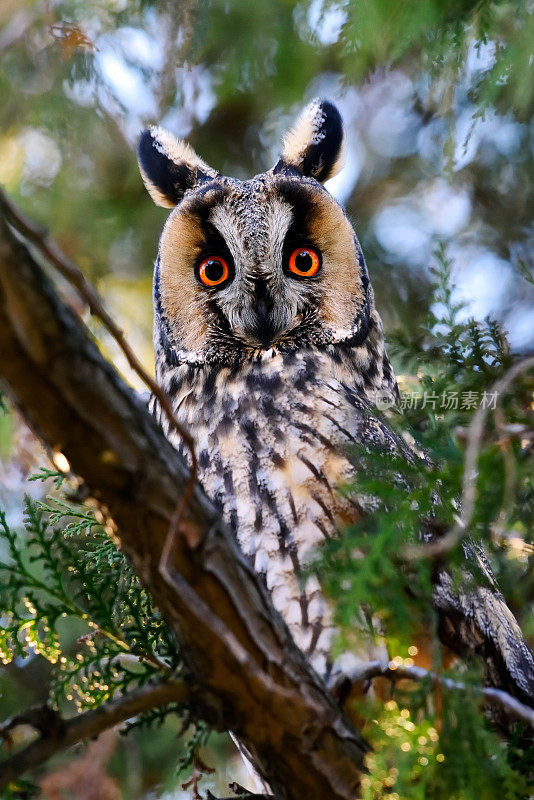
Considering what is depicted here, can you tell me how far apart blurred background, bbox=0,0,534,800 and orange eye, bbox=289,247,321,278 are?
0.67 m

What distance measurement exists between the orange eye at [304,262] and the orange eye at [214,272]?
22 cm

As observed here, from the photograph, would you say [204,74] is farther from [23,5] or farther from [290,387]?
[290,387]

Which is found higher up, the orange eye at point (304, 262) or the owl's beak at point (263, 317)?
the orange eye at point (304, 262)

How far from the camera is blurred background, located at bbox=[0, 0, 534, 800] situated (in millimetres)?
3469

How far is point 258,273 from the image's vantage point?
2.44 m

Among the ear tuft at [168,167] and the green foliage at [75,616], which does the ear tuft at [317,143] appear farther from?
the green foliage at [75,616]

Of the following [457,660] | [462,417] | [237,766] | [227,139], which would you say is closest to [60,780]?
[237,766]

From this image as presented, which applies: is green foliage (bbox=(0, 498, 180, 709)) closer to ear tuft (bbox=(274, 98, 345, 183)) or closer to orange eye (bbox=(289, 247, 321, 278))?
orange eye (bbox=(289, 247, 321, 278))

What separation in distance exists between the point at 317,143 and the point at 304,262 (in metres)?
0.65

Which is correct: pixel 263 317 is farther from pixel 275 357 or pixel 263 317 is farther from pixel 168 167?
pixel 168 167

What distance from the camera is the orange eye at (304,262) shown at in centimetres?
254

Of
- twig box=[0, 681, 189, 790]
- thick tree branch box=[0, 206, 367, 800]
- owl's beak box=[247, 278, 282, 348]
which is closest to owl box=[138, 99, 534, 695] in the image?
owl's beak box=[247, 278, 282, 348]

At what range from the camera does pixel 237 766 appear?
367cm

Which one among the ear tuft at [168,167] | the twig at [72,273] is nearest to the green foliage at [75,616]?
the twig at [72,273]
